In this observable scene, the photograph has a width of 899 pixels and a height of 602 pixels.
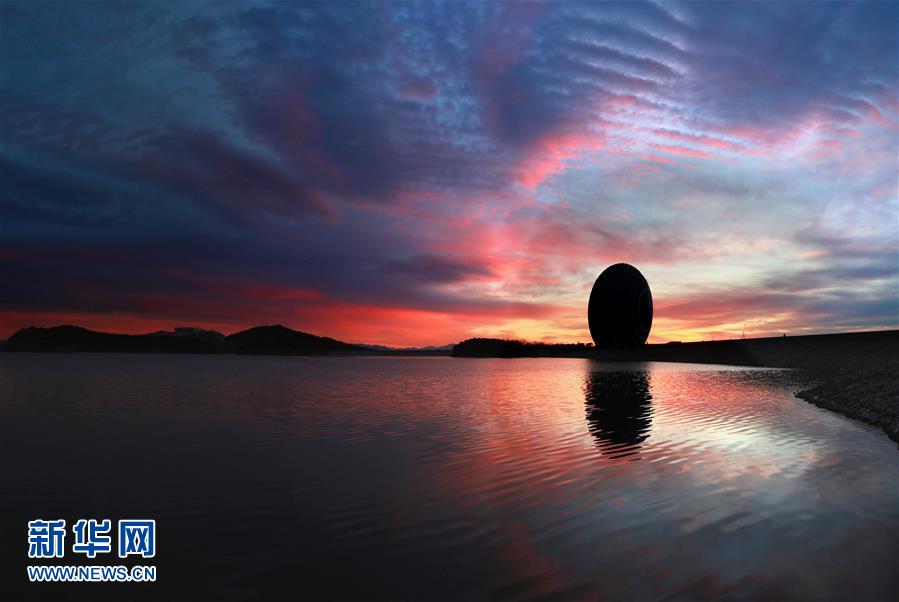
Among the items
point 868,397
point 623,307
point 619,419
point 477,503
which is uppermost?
point 623,307

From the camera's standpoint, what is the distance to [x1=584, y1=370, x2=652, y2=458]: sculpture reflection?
16.2 metres

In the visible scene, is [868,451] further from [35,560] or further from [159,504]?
[35,560]

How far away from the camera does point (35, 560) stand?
805 centimetres

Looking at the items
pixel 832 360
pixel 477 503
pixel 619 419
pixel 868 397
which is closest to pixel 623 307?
pixel 832 360

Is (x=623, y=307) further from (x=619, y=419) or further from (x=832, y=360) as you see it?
(x=619, y=419)

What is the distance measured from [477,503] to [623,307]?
Answer: 140 m

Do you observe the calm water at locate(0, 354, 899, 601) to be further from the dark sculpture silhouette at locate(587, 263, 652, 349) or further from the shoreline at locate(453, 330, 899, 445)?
the dark sculpture silhouette at locate(587, 263, 652, 349)

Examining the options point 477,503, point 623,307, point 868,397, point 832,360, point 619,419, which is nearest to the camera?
point 477,503

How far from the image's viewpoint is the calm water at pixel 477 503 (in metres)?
6.93

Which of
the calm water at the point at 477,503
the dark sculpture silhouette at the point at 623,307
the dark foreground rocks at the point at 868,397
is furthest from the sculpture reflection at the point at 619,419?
the dark sculpture silhouette at the point at 623,307

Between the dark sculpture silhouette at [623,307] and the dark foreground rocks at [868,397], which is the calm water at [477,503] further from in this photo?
the dark sculpture silhouette at [623,307]

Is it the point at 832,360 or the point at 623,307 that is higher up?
the point at 623,307

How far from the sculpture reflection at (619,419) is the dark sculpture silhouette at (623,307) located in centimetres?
11264

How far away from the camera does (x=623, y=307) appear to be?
141 metres
